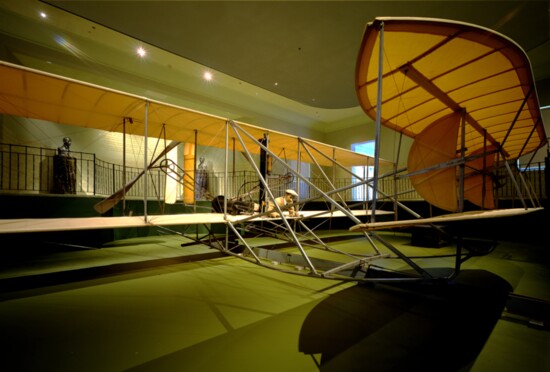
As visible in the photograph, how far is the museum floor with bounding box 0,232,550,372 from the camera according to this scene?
1771mm

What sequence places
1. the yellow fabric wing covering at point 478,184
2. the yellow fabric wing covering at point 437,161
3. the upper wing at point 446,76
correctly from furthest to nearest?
the yellow fabric wing covering at point 478,184, the yellow fabric wing covering at point 437,161, the upper wing at point 446,76

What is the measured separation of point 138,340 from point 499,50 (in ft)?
12.1

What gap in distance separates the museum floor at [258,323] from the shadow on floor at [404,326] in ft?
0.04

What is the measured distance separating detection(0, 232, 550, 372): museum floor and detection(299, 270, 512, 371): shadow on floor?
0.01 metres

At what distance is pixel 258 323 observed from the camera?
2369 millimetres

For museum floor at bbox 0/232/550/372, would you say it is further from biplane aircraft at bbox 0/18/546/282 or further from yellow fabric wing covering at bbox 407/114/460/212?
yellow fabric wing covering at bbox 407/114/460/212

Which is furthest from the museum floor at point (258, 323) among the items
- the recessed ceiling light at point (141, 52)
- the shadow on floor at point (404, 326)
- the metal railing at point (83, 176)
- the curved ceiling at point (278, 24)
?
the recessed ceiling light at point (141, 52)

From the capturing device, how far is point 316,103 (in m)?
9.88

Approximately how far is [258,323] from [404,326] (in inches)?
56.0

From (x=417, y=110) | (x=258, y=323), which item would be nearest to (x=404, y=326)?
(x=258, y=323)

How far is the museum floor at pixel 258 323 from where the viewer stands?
5.81 feet

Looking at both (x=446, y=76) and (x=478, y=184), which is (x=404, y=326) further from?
(x=478, y=184)

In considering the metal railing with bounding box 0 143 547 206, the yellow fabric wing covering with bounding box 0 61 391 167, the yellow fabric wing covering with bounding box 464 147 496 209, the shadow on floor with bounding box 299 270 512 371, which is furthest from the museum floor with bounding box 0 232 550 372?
the yellow fabric wing covering with bounding box 0 61 391 167

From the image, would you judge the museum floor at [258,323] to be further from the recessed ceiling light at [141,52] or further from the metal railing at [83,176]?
the recessed ceiling light at [141,52]
